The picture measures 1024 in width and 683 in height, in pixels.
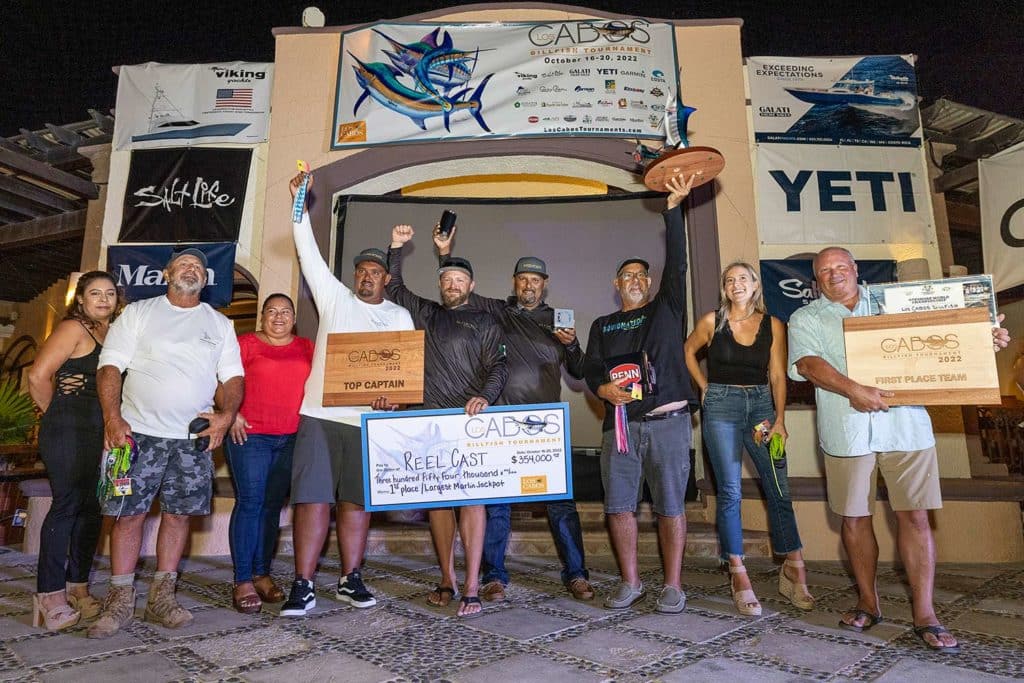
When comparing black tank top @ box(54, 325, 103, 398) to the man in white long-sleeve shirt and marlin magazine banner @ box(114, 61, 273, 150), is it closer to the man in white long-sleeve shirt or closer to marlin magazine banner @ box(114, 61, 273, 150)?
the man in white long-sleeve shirt

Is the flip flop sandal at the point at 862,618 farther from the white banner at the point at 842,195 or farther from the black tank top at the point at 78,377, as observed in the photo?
the black tank top at the point at 78,377

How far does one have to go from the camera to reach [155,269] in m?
5.44

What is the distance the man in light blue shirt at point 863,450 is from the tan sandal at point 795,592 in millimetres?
228

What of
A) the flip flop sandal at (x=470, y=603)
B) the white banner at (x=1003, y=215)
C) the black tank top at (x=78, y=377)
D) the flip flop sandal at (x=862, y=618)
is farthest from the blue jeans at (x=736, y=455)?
the white banner at (x=1003, y=215)

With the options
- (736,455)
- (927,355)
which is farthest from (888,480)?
(736,455)

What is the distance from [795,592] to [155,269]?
5.50 metres

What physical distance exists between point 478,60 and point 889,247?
3.99 metres

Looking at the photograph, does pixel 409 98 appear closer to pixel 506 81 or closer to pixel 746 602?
pixel 506 81

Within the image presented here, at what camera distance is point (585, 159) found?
5.45m

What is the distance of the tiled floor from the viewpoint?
7.03ft

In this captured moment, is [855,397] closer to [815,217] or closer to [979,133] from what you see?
[815,217]

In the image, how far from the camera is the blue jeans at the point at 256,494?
10.2 ft

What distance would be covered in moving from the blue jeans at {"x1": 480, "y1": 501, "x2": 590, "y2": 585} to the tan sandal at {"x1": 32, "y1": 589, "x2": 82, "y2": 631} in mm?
1910

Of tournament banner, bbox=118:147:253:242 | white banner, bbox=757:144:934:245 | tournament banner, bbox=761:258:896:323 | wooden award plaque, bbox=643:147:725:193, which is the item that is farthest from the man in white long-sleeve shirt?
white banner, bbox=757:144:934:245
